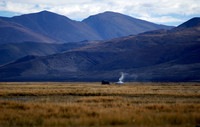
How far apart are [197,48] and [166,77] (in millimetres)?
51391

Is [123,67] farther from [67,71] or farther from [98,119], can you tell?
[98,119]

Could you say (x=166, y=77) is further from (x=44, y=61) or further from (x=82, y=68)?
(x=44, y=61)

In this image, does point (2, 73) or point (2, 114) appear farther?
point (2, 73)

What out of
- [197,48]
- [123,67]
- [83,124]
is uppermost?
[197,48]

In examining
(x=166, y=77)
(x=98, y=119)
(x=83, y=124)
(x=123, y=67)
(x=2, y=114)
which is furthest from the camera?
(x=123, y=67)

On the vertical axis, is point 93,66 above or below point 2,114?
above

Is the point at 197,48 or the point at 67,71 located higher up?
the point at 197,48

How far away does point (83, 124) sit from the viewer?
571 inches

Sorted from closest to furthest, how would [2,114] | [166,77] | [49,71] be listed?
[2,114] < [166,77] < [49,71]

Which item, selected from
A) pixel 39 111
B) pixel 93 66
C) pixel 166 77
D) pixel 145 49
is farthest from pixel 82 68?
pixel 39 111

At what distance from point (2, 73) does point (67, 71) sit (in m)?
39.8

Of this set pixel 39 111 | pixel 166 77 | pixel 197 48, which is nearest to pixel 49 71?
pixel 166 77

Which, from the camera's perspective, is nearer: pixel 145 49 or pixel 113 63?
pixel 113 63

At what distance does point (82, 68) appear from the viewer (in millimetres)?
189125
